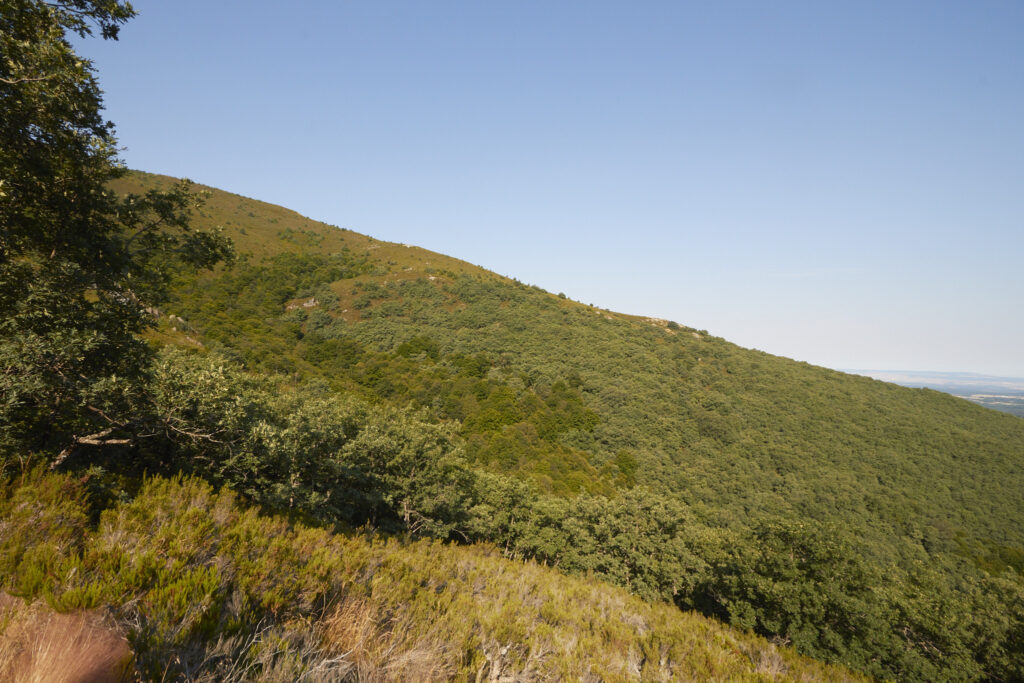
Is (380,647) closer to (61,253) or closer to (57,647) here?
(57,647)

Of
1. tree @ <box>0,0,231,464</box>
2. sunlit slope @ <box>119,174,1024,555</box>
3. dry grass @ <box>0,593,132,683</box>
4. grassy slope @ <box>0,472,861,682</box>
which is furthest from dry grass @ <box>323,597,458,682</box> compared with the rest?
sunlit slope @ <box>119,174,1024,555</box>

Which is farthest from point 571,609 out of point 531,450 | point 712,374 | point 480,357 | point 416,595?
point 712,374

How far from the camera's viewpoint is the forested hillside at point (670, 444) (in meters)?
23.4

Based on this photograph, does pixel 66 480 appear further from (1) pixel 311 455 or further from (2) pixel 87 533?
(1) pixel 311 455

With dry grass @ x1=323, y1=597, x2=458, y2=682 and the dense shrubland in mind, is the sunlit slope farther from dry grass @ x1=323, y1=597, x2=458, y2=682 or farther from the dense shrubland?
dry grass @ x1=323, y1=597, x2=458, y2=682

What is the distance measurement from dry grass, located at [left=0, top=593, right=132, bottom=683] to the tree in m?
5.80

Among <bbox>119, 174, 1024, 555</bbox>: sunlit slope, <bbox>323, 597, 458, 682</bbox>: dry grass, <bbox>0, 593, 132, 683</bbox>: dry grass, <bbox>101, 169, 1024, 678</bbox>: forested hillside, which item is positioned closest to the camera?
<bbox>0, 593, 132, 683</bbox>: dry grass

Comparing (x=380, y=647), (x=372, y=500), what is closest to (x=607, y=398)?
(x=372, y=500)

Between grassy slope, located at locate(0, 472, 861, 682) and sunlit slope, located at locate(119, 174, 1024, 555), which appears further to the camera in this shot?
sunlit slope, located at locate(119, 174, 1024, 555)

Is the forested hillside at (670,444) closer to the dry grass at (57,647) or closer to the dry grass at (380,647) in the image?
the dry grass at (380,647)

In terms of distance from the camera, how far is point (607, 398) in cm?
6712

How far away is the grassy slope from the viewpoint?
3502mm

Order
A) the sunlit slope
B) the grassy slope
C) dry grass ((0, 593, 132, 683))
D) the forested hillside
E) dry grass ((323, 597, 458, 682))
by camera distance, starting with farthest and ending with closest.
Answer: the sunlit slope < the forested hillside < dry grass ((323, 597, 458, 682)) < the grassy slope < dry grass ((0, 593, 132, 683))

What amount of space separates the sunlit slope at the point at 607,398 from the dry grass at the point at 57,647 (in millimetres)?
44146
